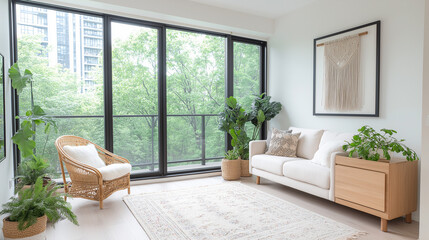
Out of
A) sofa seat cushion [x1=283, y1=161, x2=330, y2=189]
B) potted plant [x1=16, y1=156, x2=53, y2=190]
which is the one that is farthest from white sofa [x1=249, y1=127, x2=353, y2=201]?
potted plant [x1=16, y1=156, x2=53, y2=190]

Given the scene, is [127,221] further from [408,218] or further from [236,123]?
[408,218]

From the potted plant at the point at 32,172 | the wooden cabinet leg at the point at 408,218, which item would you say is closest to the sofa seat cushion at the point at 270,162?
the wooden cabinet leg at the point at 408,218

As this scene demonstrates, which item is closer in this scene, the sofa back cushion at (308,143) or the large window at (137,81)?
the large window at (137,81)

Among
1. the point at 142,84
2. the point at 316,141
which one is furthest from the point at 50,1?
the point at 316,141

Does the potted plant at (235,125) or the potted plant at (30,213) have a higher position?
the potted plant at (235,125)

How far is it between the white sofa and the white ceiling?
2056 millimetres

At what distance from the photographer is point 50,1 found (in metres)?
3.70

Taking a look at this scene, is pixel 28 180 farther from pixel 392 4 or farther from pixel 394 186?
pixel 392 4

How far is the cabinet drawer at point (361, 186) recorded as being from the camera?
2.64m

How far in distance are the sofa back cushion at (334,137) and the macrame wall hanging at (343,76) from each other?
1.36ft

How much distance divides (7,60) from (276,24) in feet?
14.0

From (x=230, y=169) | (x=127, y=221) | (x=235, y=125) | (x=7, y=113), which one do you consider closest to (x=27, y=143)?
(x=7, y=113)

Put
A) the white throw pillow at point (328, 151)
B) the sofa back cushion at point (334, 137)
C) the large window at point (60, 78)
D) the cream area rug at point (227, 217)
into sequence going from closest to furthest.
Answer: the cream area rug at point (227, 217)
the white throw pillow at point (328, 151)
the sofa back cushion at point (334, 137)
the large window at point (60, 78)

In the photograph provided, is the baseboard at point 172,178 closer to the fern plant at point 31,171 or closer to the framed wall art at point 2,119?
the fern plant at point 31,171
